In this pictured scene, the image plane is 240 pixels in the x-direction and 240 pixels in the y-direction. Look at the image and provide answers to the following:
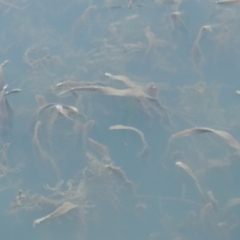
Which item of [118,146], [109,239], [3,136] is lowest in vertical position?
[109,239]

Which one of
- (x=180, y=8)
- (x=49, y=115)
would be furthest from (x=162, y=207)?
(x=180, y=8)

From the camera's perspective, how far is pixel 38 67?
418cm

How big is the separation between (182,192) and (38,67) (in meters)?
1.69

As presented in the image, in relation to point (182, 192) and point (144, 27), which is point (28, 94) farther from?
point (182, 192)

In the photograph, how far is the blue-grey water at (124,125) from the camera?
3.38 metres

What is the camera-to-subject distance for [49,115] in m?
3.68

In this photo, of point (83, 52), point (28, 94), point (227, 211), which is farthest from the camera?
point (83, 52)

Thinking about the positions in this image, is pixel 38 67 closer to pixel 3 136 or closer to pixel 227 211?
pixel 3 136

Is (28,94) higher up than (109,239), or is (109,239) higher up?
(28,94)

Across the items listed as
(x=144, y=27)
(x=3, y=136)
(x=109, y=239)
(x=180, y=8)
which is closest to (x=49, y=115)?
(x=3, y=136)

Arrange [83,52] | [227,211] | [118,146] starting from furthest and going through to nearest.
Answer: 1. [83,52]
2. [118,146]
3. [227,211]

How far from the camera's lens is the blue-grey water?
3379 mm

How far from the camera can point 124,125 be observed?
3.72 m

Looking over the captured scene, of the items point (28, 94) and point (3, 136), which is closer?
point (3, 136)
